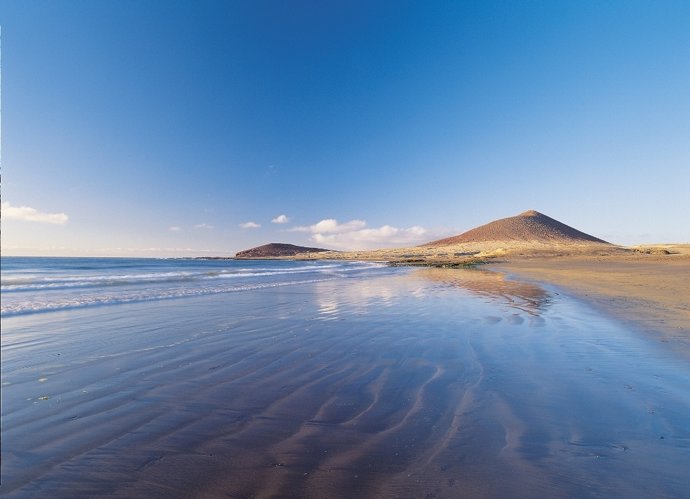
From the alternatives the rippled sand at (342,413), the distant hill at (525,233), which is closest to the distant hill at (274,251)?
the distant hill at (525,233)

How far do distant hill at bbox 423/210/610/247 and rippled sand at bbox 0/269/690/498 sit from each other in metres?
109

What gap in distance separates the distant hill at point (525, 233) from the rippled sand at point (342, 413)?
109 metres

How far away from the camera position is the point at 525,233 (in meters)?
117

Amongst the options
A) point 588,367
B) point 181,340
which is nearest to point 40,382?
point 181,340

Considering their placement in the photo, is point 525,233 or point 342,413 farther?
point 525,233

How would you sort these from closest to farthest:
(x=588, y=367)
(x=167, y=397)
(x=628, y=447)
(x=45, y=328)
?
(x=628, y=447)
(x=167, y=397)
(x=588, y=367)
(x=45, y=328)

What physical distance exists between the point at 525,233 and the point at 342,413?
126934 mm

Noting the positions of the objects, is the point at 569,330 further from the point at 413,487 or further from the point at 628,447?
the point at 413,487

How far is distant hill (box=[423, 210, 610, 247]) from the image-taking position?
4418 inches

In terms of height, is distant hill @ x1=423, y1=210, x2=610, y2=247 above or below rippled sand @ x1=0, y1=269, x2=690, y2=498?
above

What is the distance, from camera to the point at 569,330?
8875mm

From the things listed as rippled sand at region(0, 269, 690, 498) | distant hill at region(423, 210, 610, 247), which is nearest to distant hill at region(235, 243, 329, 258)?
distant hill at region(423, 210, 610, 247)

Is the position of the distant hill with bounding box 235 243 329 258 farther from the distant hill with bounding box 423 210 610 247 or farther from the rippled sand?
the rippled sand

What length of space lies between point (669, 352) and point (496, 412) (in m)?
4.90
